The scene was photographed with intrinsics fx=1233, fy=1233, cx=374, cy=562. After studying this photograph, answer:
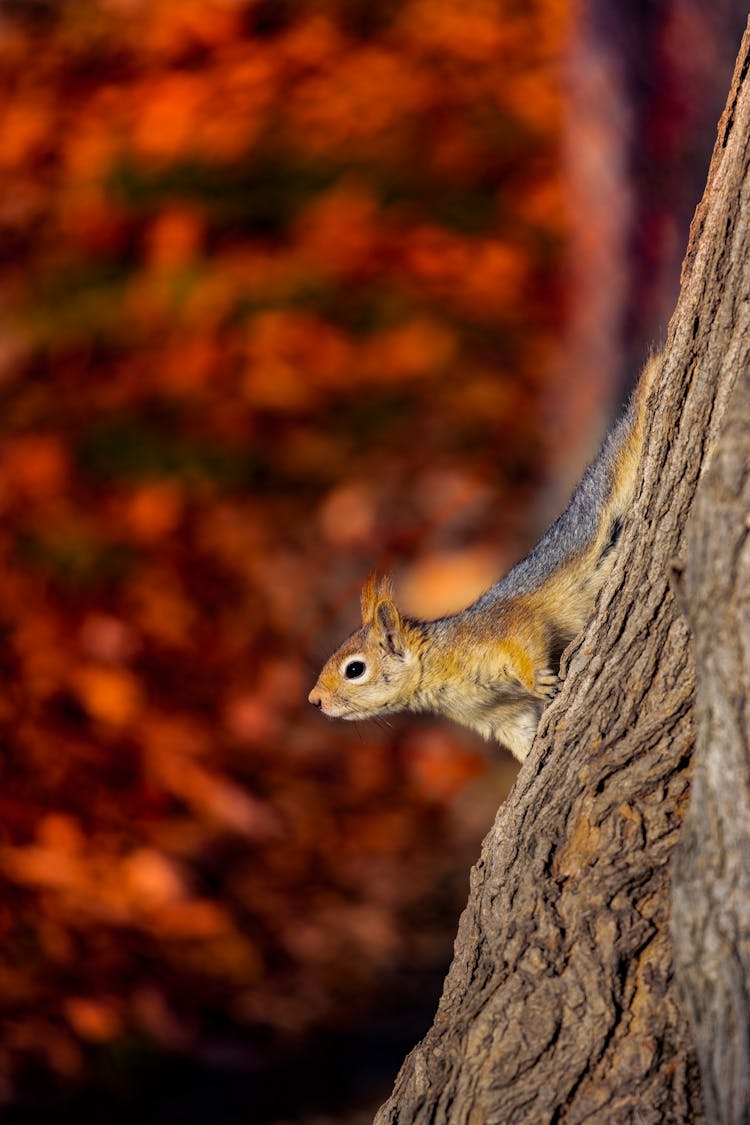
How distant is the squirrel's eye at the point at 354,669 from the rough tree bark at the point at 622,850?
0.88 meters

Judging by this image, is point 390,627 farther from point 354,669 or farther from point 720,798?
point 720,798

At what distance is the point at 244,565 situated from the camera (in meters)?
4.56

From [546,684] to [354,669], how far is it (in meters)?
0.61

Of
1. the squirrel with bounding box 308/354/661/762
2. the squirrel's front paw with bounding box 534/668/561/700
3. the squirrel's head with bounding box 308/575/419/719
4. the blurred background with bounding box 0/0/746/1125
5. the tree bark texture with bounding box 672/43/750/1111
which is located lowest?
the tree bark texture with bounding box 672/43/750/1111

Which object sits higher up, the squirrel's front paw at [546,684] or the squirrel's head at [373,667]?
the squirrel's head at [373,667]

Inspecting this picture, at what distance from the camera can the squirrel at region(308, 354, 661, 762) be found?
206 centimetres

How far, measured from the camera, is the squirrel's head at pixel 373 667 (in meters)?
2.57

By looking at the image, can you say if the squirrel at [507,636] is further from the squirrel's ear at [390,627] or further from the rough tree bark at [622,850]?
the rough tree bark at [622,850]

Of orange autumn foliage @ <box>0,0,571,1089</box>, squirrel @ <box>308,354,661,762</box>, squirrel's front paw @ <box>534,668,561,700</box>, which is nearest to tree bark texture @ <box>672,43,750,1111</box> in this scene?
squirrel @ <box>308,354,661,762</box>

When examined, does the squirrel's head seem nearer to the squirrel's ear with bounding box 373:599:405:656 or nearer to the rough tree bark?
the squirrel's ear with bounding box 373:599:405:656

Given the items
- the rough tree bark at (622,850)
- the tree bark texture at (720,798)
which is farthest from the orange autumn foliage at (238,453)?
the tree bark texture at (720,798)

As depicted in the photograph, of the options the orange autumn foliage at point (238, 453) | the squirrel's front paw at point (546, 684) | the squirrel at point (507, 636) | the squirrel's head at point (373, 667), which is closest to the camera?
the squirrel at point (507, 636)

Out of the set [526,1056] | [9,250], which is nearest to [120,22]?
[9,250]

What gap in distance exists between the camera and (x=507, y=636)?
7.38 feet
